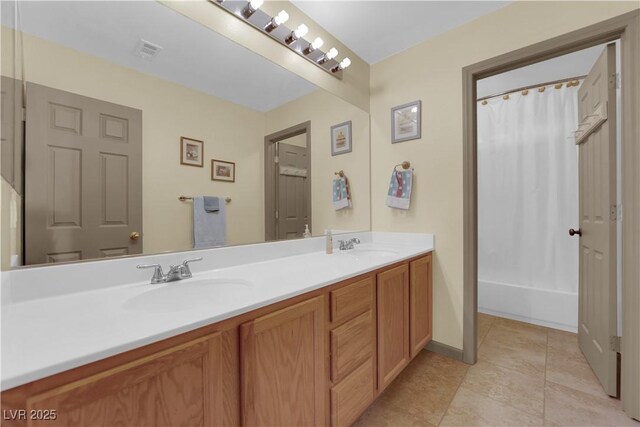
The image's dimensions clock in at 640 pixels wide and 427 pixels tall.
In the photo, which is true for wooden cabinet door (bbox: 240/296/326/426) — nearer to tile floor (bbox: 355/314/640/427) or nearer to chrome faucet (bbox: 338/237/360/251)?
tile floor (bbox: 355/314/640/427)

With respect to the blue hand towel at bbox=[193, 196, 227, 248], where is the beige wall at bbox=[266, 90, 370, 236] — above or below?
above

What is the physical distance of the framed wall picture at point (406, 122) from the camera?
6.62 ft

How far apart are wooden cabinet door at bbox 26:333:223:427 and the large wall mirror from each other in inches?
23.0

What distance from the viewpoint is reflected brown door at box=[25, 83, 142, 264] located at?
863 millimetres

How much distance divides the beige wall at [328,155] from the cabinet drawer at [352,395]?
0.92 metres

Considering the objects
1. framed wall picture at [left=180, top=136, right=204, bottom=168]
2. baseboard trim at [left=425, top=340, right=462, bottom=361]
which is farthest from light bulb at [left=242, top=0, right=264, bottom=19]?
baseboard trim at [left=425, top=340, right=462, bottom=361]

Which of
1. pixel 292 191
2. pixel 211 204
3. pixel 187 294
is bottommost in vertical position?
pixel 187 294

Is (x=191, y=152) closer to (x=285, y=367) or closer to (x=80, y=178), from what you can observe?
(x=80, y=178)

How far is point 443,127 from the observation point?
6.26ft

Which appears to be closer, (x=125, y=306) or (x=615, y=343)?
(x=125, y=306)

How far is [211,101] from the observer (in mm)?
1314

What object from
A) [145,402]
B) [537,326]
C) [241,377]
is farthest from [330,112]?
[537,326]

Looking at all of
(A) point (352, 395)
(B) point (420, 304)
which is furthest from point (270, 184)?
(B) point (420, 304)

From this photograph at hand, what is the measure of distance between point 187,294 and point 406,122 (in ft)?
6.31
